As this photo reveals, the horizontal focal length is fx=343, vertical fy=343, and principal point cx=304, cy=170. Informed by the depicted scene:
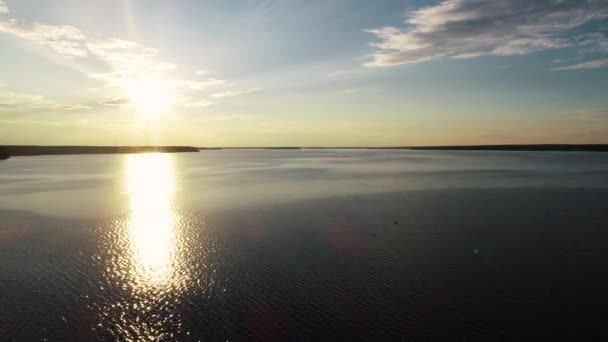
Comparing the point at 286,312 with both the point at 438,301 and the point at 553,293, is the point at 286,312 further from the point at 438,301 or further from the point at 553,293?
the point at 553,293

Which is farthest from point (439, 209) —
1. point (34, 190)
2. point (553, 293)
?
point (34, 190)

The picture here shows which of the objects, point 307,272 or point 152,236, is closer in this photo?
point 307,272

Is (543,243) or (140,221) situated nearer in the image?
(543,243)

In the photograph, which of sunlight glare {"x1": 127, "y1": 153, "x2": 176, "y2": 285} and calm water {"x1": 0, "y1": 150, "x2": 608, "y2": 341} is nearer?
calm water {"x1": 0, "y1": 150, "x2": 608, "y2": 341}

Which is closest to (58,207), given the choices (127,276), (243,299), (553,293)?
(127,276)

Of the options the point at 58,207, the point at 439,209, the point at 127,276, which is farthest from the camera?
the point at 58,207

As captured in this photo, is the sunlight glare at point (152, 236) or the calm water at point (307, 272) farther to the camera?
the sunlight glare at point (152, 236)

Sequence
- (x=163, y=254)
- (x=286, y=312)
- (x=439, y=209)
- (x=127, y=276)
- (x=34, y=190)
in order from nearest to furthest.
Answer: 1. (x=286, y=312)
2. (x=127, y=276)
3. (x=163, y=254)
4. (x=439, y=209)
5. (x=34, y=190)
